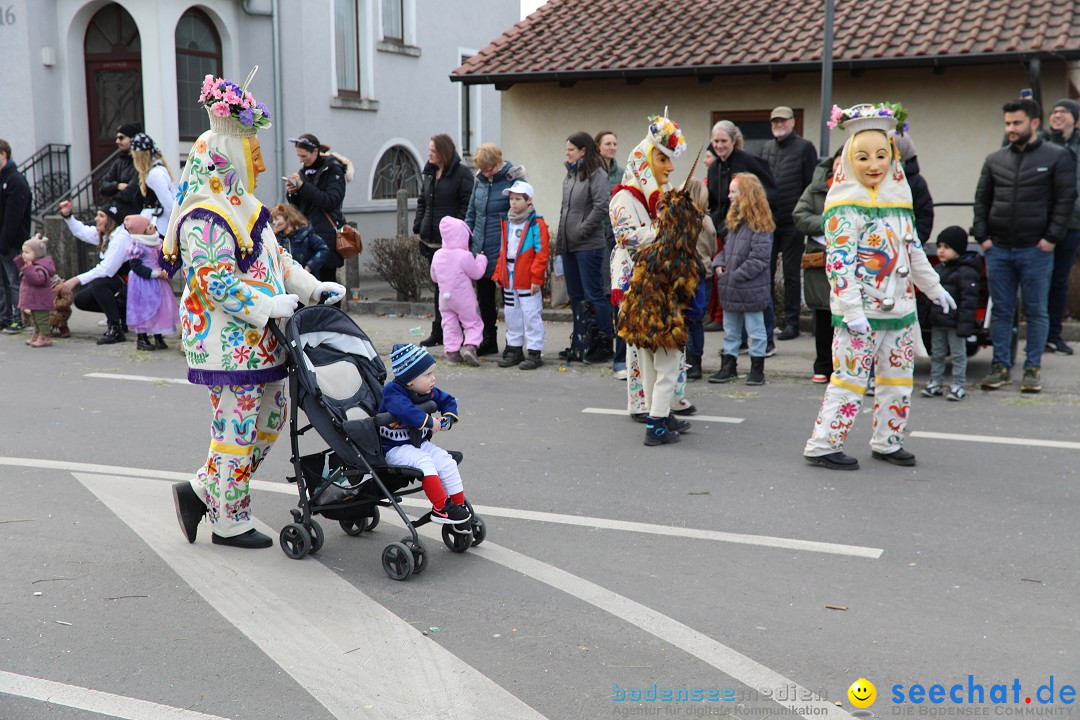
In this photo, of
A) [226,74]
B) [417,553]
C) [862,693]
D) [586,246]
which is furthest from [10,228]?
[862,693]

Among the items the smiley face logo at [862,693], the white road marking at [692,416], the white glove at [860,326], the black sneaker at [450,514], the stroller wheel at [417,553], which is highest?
the white glove at [860,326]

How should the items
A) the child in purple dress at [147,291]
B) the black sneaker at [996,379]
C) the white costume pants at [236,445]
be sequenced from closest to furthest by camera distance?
1. the white costume pants at [236,445]
2. the black sneaker at [996,379]
3. the child in purple dress at [147,291]

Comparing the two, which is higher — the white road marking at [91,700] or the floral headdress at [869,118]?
the floral headdress at [869,118]

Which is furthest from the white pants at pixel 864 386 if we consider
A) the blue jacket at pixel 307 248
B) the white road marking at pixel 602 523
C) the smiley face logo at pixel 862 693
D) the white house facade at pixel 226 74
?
the white house facade at pixel 226 74

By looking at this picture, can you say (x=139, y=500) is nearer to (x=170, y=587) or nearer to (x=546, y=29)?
(x=170, y=587)

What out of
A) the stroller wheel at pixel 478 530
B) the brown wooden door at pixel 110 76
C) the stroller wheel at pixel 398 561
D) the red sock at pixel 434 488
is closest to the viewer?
the stroller wheel at pixel 398 561

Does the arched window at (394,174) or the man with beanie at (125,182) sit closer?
the man with beanie at (125,182)

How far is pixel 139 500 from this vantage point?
21.3 feet

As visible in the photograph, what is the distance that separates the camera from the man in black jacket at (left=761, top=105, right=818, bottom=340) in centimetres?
1137

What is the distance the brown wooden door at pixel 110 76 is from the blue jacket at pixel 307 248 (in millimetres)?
9533

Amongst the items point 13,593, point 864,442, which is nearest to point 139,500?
point 13,593

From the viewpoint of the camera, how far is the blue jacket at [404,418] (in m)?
5.18

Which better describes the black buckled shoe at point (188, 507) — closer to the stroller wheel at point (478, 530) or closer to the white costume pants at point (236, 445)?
the white costume pants at point (236, 445)

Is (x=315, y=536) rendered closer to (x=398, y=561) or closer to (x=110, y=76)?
(x=398, y=561)
